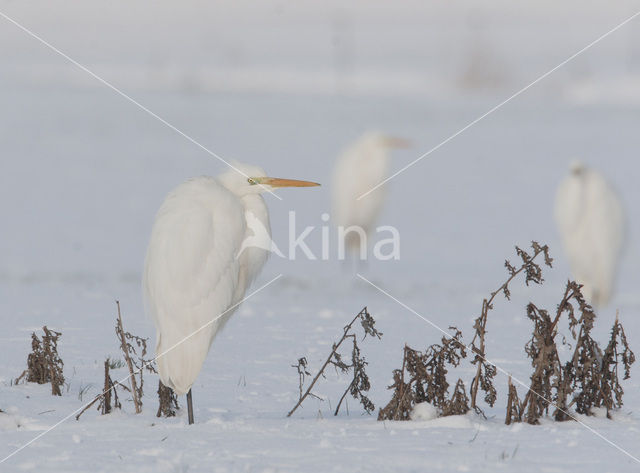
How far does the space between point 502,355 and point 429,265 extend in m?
9.14

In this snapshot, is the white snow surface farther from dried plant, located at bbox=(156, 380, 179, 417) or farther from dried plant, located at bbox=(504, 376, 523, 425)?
dried plant, located at bbox=(156, 380, 179, 417)

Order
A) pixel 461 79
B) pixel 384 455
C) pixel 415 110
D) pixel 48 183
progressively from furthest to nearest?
pixel 461 79
pixel 415 110
pixel 48 183
pixel 384 455

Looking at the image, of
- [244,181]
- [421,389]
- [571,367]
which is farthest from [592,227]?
[421,389]

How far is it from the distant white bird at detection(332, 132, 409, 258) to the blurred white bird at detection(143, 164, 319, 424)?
9.49 metres

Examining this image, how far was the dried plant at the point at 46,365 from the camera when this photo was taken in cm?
531

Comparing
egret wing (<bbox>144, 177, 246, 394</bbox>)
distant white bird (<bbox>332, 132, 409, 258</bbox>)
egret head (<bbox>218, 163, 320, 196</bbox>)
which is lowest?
egret wing (<bbox>144, 177, 246, 394</bbox>)

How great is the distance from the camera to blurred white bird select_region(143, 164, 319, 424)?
4961 mm

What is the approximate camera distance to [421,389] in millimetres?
4918

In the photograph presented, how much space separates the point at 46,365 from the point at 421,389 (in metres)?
1.89

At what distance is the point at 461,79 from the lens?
51031 mm

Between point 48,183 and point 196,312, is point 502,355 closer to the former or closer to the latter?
point 196,312

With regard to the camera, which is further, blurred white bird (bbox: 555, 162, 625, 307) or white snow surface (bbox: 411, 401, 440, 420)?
blurred white bird (bbox: 555, 162, 625, 307)

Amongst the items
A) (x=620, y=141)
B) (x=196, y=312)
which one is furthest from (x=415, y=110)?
(x=196, y=312)

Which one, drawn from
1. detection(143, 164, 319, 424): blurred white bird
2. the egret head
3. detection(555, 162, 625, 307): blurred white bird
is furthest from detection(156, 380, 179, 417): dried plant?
detection(555, 162, 625, 307): blurred white bird
